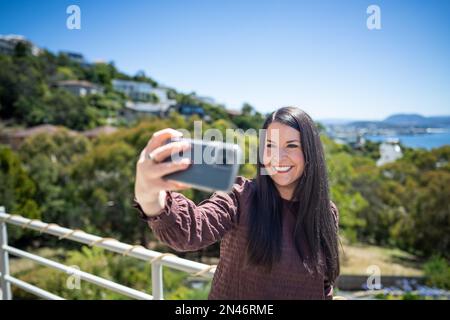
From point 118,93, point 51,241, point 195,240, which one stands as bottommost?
point 51,241

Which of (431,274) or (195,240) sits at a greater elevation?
(195,240)

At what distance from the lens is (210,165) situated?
0.53 meters

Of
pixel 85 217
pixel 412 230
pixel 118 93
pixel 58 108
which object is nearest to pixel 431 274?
pixel 412 230

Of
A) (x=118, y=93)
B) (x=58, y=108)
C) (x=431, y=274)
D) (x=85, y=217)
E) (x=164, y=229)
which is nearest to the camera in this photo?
(x=164, y=229)

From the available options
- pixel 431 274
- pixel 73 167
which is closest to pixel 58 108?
pixel 73 167

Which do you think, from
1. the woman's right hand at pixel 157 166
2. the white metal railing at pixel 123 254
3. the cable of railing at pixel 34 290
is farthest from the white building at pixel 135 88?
the woman's right hand at pixel 157 166

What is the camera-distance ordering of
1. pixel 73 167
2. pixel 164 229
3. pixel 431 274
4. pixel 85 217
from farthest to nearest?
pixel 73 167 → pixel 85 217 → pixel 431 274 → pixel 164 229

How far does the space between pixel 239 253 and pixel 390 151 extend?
2447 cm

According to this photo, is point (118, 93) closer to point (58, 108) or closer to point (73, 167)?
point (58, 108)

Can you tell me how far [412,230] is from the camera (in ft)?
47.3

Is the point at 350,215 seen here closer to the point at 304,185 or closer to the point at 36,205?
the point at 36,205

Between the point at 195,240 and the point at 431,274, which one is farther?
the point at 431,274
